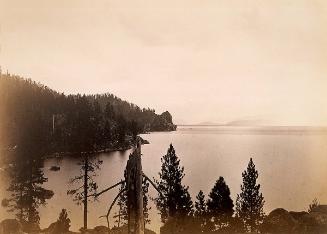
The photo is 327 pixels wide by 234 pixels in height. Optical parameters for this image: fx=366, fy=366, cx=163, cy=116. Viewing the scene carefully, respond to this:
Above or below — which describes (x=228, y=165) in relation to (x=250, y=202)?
above

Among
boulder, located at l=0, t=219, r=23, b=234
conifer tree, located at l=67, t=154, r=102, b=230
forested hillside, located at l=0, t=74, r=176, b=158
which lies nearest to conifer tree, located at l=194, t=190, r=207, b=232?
forested hillside, located at l=0, t=74, r=176, b=158

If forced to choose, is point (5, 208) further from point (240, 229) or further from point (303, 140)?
point (303, 140)

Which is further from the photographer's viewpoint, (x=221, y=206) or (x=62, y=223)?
(x=221, y=206)

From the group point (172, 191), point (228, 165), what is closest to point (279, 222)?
point (228, 165)

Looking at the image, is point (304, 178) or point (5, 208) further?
point (304, 178)

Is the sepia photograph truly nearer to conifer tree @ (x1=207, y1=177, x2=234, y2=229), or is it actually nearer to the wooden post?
conifer tree @ (x1=207, y1=177, x2=234, y2=229)

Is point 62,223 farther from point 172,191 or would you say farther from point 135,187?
point 135,187

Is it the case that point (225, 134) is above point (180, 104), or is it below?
below

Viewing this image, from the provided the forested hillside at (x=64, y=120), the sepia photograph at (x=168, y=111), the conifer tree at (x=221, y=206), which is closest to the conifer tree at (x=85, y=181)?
the sepia photograph at (x=168, y=111)

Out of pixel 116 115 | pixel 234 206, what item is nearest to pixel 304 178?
pixel 234 206
